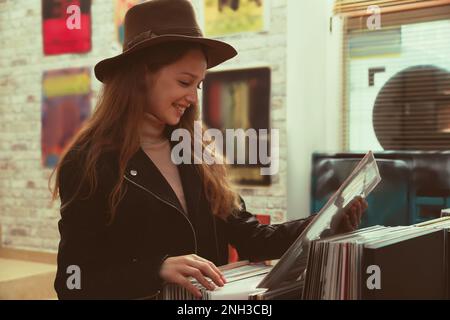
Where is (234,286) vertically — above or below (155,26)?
below

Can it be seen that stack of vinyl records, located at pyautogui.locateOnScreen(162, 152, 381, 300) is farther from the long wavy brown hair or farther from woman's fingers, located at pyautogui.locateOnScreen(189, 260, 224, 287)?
the long wavy brown hair

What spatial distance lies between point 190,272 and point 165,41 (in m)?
0.52

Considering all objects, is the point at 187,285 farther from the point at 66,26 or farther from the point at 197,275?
the point at 66,26

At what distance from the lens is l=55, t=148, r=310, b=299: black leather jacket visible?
930 millimetres

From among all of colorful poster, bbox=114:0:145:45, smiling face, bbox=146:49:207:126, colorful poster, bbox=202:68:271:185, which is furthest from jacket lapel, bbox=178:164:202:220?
colorful poster, bbox=114:0:145:45

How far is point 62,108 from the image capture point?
3896 millimetres

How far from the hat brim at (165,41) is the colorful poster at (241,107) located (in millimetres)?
1739

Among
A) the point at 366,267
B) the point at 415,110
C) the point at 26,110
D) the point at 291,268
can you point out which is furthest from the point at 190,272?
the point at 26,110

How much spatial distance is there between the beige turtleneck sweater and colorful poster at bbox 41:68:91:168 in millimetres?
2702

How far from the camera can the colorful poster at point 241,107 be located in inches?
122
